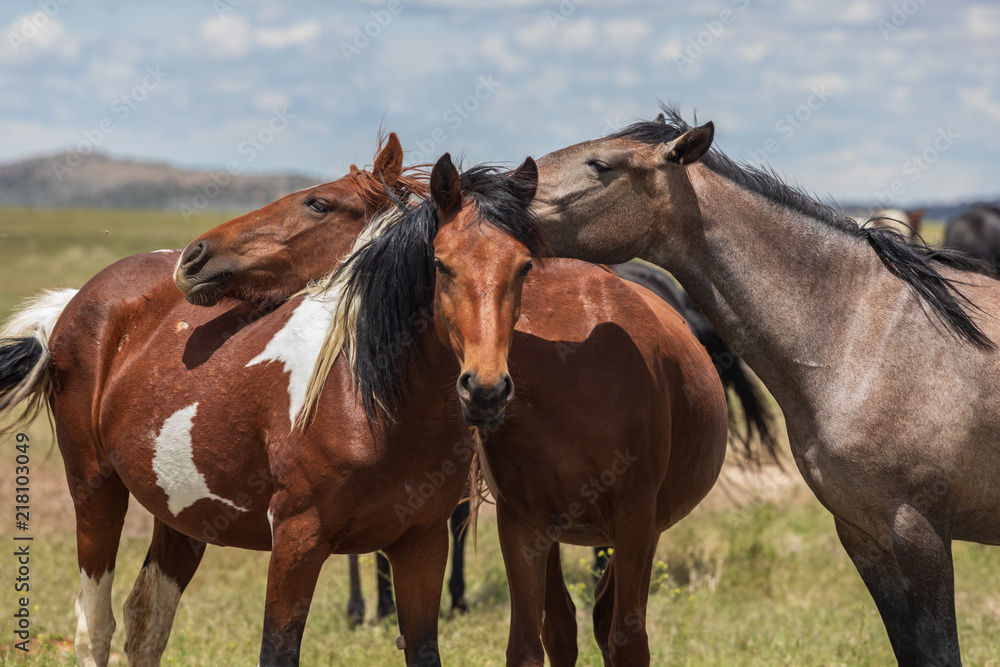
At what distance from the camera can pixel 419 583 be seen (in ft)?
11.9

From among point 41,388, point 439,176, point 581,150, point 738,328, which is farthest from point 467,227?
point 41,388

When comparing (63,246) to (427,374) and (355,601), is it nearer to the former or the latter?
(355,601)

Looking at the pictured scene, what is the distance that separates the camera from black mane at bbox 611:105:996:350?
350 cm

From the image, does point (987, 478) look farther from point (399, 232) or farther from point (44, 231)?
point (44, 231)

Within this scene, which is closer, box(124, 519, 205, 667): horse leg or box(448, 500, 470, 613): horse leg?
box(124, 519, 205, 667): horse leg

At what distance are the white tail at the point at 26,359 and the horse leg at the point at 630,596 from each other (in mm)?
2943

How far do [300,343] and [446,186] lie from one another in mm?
1047

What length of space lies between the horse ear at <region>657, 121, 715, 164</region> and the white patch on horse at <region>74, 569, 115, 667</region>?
336cm

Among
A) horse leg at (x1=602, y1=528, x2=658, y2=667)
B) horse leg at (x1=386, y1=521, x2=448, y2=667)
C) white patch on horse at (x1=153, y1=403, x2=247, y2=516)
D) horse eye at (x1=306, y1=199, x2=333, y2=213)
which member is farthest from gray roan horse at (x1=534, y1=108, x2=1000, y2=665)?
white patch on horse at (x1=153, y1=403, x2=247, y2=516)

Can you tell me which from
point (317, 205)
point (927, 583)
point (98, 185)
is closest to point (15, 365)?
point (317, 205)

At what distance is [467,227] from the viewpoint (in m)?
3.09

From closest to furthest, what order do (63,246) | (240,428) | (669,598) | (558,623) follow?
1. (240,428)
2. (558,623)
3. (669,598)
4. (63,246)

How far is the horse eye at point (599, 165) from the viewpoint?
11.3 ft

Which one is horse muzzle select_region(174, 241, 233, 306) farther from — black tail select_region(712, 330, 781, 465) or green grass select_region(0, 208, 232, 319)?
green grass select_region(0, 208, 232, 319)
